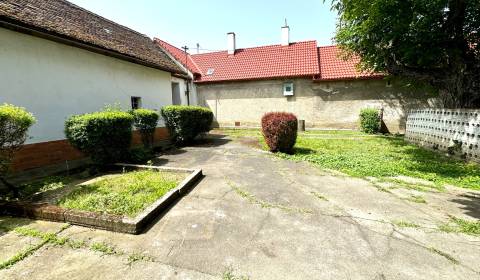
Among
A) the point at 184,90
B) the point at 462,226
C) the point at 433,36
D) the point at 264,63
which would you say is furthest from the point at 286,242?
the point at 264,63

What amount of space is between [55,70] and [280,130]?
767cm

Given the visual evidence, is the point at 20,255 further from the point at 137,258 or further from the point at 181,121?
the point at 181,121

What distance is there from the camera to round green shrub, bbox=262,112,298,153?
8586 millimetres

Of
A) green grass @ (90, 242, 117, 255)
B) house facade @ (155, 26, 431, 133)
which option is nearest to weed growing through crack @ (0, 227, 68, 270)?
green grass @ (90, 242, 117, 255)

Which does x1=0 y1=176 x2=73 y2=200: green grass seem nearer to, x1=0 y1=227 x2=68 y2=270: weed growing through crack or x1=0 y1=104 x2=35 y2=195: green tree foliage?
x1=0 y1=104 x2=35 y2=195: green tree foliage

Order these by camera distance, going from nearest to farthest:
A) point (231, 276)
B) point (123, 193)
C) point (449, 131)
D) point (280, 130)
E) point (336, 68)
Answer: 1. point (231, 276)
2. point (123, 193)
3. point (449, 131)
4. point (280, 130)
5. point (336, 68)

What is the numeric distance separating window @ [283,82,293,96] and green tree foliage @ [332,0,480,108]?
7611 mm

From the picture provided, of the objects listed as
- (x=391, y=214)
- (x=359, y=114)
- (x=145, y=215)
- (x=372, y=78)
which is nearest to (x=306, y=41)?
(x=372, y=78)

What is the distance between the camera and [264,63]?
62.8ft

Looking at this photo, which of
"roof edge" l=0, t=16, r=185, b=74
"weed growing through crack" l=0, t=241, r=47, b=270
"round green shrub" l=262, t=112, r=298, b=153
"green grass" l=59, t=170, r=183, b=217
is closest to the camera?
"weed growing through crack" l=0, t=241, r=47, b=270

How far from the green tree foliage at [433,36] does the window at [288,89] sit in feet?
25.0

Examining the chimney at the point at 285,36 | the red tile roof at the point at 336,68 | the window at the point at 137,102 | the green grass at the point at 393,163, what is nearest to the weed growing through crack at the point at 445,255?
the green grass at the point at 393,163

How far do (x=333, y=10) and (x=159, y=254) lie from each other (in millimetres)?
11991

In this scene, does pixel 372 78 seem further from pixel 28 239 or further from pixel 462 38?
pixel 28 239
